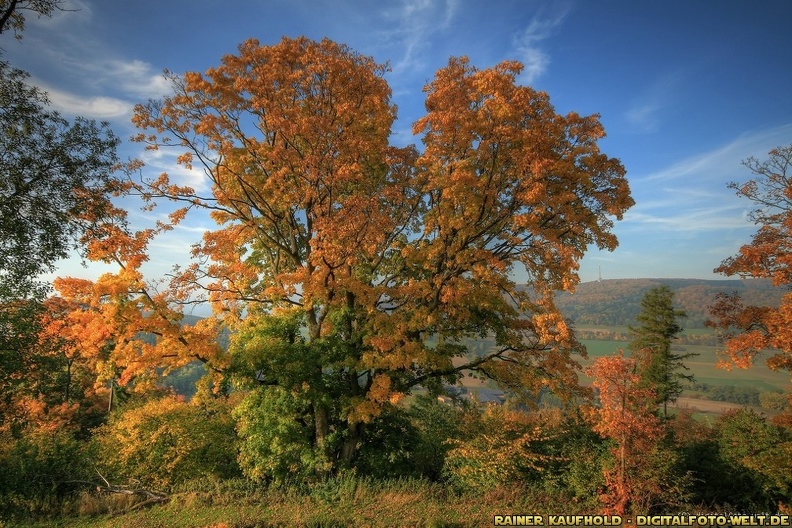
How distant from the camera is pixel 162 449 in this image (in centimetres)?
1509

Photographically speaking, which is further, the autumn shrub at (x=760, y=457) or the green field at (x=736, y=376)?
the green field at (x=736, y=376)

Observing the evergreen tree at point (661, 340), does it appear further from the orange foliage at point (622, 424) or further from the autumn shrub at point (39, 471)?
the autumn shrub at point (39, 471)

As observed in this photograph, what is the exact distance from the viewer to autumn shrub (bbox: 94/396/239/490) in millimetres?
14797

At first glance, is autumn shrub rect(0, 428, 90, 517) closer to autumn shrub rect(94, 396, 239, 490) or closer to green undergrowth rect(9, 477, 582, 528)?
autumn shrub rect(94, 396, 239, 490)

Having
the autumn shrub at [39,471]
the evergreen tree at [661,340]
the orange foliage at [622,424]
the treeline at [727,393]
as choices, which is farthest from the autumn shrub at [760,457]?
the treeline at [727,393]

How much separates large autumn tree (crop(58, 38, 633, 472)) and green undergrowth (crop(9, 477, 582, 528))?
7.56 feet

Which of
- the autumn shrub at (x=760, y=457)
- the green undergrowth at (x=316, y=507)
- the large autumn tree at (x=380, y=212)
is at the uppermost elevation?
the large autumn tree at (x=380, y=212)

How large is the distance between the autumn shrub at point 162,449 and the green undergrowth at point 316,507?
1994 mm

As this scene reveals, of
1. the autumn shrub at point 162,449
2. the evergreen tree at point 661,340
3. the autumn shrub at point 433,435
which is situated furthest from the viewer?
the evergreen tree at point 661,340

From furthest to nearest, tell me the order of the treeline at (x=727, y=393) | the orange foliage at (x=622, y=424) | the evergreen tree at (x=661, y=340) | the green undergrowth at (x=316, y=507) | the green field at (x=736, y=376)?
the green field at (x=736, y=376)
the treeline at (x=727, y=393)
the evergreen tree at (x=661, y=340)
the orange foliage at (x=622, y=424)
the green undergrowth at (x=316, y=507)

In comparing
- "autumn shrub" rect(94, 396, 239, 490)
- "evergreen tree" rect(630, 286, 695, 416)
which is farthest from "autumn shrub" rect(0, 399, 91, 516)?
"evergreen tree" rect(630, 286, 695, 416)

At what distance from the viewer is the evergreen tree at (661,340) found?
31.6 m

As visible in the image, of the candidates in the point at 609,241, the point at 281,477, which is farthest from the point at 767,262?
the point at 281,477

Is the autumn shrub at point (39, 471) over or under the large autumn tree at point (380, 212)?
under
